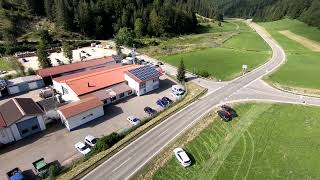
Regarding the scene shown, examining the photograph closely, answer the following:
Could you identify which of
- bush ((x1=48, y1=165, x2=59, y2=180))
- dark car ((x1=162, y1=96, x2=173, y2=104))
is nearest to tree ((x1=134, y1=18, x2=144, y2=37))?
dark car ((x1=162, y1=96, x2=173, y2=104))

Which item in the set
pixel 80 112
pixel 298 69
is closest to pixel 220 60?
pixel 298 69

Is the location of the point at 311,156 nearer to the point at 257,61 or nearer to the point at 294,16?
the point at 257,61

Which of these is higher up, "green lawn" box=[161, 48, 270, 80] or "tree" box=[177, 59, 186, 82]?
"tree" box=[177, 59, 186, 82]

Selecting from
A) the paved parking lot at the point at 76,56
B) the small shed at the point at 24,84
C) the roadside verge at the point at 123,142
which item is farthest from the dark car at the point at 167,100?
the paved parking lot at the point at 76,56

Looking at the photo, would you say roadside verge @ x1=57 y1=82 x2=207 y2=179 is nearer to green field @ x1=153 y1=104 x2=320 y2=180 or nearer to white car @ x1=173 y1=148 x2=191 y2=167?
white car @ x1=173 y1=148 x2=191 y2=167

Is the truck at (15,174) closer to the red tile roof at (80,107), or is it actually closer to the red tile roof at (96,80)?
the red tile roof at (80,107)

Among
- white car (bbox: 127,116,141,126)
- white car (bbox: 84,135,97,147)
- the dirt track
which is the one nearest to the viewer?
white car (bbox: 84,135,97,147)

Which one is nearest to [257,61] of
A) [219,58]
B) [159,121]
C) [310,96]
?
[219,58]
